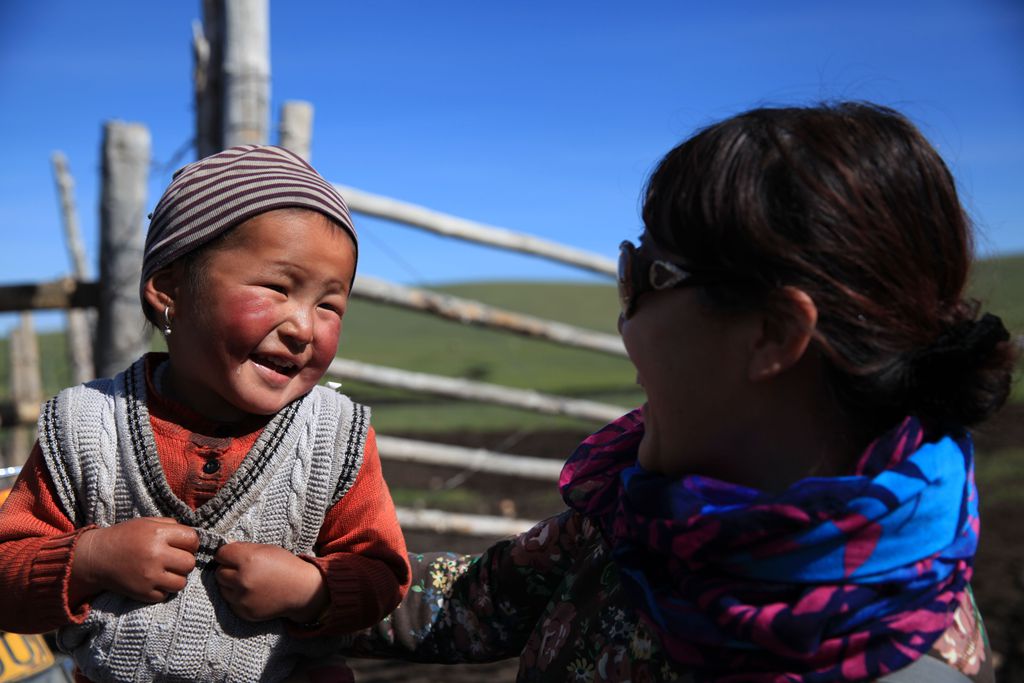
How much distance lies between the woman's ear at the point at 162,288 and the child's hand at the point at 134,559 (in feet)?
1.25

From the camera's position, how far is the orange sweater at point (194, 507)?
151 centimetres

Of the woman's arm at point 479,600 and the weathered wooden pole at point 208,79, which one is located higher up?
the weathered wooden pole at point 208,79

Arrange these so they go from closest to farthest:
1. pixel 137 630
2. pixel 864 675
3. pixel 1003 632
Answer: pixel 864 675
pixel 137 630
pixel 1003 632

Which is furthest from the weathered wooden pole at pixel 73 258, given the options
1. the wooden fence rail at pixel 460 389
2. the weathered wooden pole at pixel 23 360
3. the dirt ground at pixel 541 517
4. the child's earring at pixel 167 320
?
the child's earring at pixel 167 320

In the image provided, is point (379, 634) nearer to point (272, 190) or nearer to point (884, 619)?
point (272, 190)

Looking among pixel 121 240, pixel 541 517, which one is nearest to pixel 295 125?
pixel 121 240

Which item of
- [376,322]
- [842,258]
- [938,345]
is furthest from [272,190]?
[376,322]

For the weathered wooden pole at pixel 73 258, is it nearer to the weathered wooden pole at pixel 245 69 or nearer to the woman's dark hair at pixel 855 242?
the weathered wooden pole at pixel 245 69

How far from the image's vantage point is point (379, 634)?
1780mm

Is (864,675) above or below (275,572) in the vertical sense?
above

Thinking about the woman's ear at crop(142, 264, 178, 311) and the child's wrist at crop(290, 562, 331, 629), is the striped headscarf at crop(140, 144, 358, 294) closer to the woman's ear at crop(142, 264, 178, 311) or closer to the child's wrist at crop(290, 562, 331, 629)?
the woman's ear at crop(142, 264, 178, 311)

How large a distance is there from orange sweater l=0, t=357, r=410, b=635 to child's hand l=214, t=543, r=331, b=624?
0.03 metres

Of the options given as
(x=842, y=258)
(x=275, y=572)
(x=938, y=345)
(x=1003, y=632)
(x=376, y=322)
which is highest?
(x=842, y=258)

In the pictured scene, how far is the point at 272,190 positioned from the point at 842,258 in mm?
947
